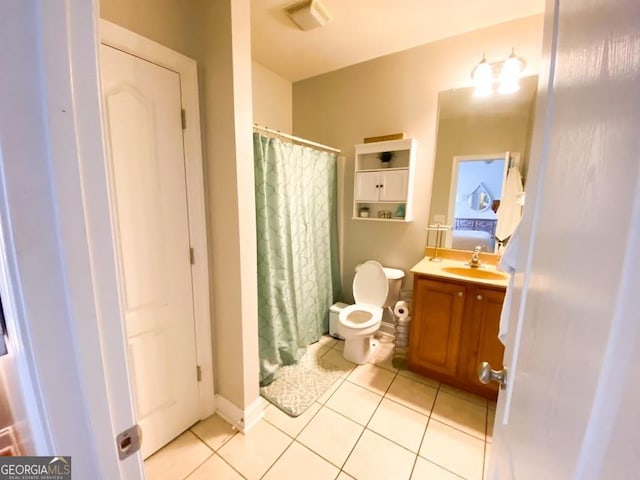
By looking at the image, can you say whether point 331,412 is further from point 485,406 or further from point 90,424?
point 90,424

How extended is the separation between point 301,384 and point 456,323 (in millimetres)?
1236

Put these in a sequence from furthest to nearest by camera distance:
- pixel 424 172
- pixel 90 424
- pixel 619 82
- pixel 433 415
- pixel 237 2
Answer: pixel 424 172 → pixel 433 415 → pixel 237 2 → pixel 90 424 → pixel 619 82

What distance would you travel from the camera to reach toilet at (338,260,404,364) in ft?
6.87

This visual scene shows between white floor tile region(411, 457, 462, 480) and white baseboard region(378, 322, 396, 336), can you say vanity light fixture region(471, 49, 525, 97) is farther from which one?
white floor tile region(411, 457, 462, 480)

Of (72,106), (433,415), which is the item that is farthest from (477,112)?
(72,106)

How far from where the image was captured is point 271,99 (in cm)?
255

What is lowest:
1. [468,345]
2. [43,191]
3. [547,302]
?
[468,345]

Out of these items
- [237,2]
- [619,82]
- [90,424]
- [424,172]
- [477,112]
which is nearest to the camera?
[619,82]

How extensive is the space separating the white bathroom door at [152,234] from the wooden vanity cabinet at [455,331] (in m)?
1.61

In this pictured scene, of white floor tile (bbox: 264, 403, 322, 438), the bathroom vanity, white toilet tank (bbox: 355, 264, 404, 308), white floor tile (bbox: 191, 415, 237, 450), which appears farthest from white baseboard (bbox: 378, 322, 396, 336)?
white floor tile (bbox: 191, 415, 237, 450)

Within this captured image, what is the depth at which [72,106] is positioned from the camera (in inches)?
14.0

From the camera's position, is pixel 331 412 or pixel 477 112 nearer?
pixel 331 412

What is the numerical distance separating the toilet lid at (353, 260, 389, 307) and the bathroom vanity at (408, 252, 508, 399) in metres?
0.43

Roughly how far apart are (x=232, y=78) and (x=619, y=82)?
143 cm
